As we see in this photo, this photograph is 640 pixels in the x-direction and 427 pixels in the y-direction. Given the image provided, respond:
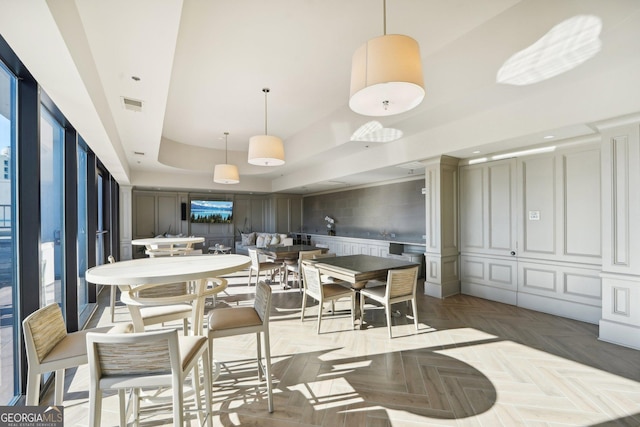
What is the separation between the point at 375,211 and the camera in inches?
317

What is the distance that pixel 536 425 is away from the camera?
6.27 ft

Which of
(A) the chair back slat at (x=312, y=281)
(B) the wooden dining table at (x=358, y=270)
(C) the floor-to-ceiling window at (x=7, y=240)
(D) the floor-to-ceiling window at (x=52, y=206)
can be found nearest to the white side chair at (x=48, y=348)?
(C) the floor-to-ceiling window at (x=7, y=240)

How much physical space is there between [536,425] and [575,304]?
2760 mm

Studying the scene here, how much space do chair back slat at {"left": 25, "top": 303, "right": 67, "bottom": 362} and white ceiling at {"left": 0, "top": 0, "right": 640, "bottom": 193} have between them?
149cm

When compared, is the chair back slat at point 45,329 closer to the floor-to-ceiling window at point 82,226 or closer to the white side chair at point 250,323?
the white side chair at point 250,323

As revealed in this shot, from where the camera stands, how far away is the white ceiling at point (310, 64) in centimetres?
202

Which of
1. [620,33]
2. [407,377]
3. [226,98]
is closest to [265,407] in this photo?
[407,377]

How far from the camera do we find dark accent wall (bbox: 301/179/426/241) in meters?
6.83

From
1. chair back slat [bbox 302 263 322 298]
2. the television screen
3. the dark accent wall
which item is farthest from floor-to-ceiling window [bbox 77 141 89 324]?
the dark accent wall

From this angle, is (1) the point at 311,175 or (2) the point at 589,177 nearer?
(2) the point at 589,177

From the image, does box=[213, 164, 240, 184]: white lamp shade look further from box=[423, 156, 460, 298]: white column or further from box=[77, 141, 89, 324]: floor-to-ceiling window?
box=[423, 156, 460, 298]: white column

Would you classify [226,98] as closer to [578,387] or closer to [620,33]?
[620,33]

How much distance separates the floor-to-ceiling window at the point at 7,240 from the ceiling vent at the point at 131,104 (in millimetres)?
1221

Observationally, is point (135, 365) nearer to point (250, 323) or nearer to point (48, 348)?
point (48, 348)
